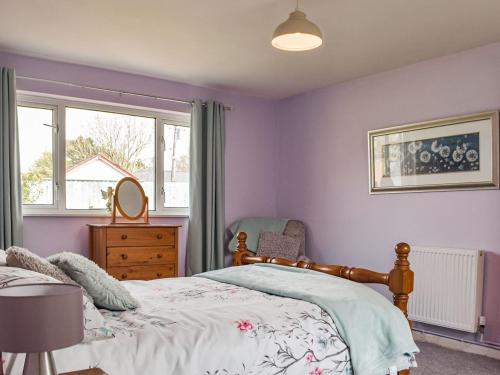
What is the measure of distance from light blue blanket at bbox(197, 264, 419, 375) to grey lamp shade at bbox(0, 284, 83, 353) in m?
1.34

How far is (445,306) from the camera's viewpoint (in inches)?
151

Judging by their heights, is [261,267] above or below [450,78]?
below

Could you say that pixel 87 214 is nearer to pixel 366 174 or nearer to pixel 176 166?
pixel 176 166

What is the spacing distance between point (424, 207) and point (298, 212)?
1.54 meters

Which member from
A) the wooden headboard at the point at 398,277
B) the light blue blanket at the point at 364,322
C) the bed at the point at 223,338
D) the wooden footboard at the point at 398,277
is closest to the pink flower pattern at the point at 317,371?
the bed at the point at 223,338

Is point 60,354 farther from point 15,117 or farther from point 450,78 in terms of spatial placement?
point 450,78

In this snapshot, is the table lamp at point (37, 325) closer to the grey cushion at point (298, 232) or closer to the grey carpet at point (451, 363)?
the grey carpet at point (451, 363)

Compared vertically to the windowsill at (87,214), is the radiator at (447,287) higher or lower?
lower

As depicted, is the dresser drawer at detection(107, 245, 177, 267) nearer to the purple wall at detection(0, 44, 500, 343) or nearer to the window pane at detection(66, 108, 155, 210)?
the purple wall at detection(0, 44, 500, 343)

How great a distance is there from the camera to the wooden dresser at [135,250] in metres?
4.02

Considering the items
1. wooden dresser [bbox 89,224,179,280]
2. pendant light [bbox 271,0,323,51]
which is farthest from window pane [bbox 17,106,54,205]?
pendant light [bbox 271,0,323,51]

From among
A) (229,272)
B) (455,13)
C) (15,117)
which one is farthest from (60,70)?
(455,13)

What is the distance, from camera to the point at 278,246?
4.90m

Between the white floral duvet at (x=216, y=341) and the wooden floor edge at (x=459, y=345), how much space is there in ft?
7.01
